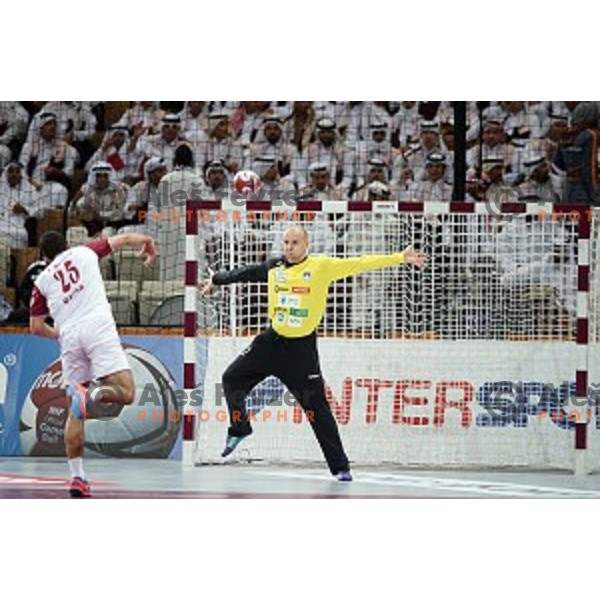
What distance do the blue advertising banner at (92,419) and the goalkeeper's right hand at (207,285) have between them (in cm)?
94

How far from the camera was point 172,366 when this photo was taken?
12.9m

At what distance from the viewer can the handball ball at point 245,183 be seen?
1243cm

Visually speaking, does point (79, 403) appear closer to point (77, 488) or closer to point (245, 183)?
point (77, 488)

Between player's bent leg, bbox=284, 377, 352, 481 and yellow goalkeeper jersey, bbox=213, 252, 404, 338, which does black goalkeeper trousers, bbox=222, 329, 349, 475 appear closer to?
player's bent leg, bbox=284, 377, 352, 481

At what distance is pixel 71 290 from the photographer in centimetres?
1027

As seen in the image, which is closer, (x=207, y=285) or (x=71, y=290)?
(x=71, y=290)

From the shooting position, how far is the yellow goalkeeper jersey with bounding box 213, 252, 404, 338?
446 inches

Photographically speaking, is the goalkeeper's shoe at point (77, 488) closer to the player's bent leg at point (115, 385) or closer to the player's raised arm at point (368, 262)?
the player's bent leg at point (115, 385)

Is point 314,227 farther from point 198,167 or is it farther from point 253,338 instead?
point 198,167

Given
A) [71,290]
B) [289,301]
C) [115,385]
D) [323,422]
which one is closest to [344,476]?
[323,422]

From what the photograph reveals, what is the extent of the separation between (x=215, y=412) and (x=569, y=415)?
304 centimetres

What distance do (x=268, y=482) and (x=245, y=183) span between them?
279 cm

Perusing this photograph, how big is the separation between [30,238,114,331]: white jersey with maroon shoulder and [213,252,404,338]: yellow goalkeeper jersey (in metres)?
1.59
